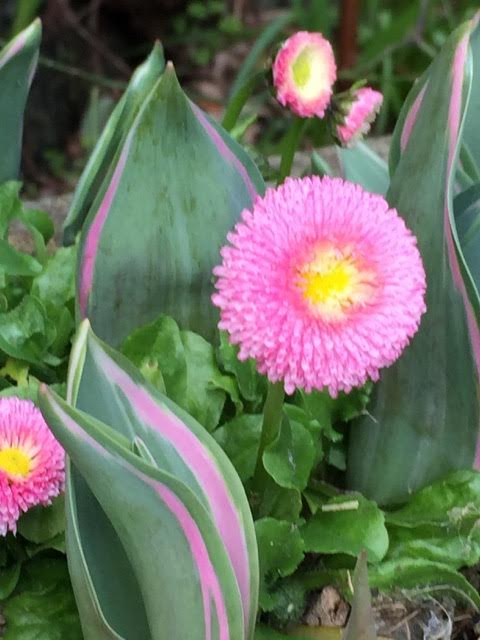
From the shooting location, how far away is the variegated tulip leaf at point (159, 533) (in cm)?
→ 42

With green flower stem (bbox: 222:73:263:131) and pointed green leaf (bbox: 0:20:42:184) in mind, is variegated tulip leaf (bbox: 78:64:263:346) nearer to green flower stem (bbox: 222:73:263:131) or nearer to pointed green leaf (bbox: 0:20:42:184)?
green flower stem (bbox: 222:73:263:131)

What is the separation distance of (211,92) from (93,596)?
1.70 metres

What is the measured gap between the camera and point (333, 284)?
46 centimetres

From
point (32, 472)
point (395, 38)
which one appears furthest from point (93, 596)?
point (395, 38)

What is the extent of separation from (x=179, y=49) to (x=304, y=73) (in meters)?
1.50

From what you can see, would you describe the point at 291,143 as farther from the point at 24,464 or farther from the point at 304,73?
the point at 24,464

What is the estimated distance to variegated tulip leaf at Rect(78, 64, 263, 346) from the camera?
0.60 meters

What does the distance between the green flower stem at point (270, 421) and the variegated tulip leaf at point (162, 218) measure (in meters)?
0.12

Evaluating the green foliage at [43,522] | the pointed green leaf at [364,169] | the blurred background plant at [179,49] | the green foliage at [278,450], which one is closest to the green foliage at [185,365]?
the green foliage at [278,450]

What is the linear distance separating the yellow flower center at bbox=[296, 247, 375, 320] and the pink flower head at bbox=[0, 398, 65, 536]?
210 mm

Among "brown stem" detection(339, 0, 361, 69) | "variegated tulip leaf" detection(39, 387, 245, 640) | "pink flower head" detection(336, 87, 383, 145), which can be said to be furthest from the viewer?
"brown stem" detection(339, 0, 361, 69)

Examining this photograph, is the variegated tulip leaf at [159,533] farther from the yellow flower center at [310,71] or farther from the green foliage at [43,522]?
the yellow flower center at [310,71]

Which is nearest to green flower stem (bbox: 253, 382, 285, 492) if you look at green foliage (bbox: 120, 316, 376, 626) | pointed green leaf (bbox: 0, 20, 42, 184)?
green foliage (bbox: 120, 316, 376, 626)

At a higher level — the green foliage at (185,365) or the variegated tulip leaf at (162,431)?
the variegated tulip leaf at (162,431)
